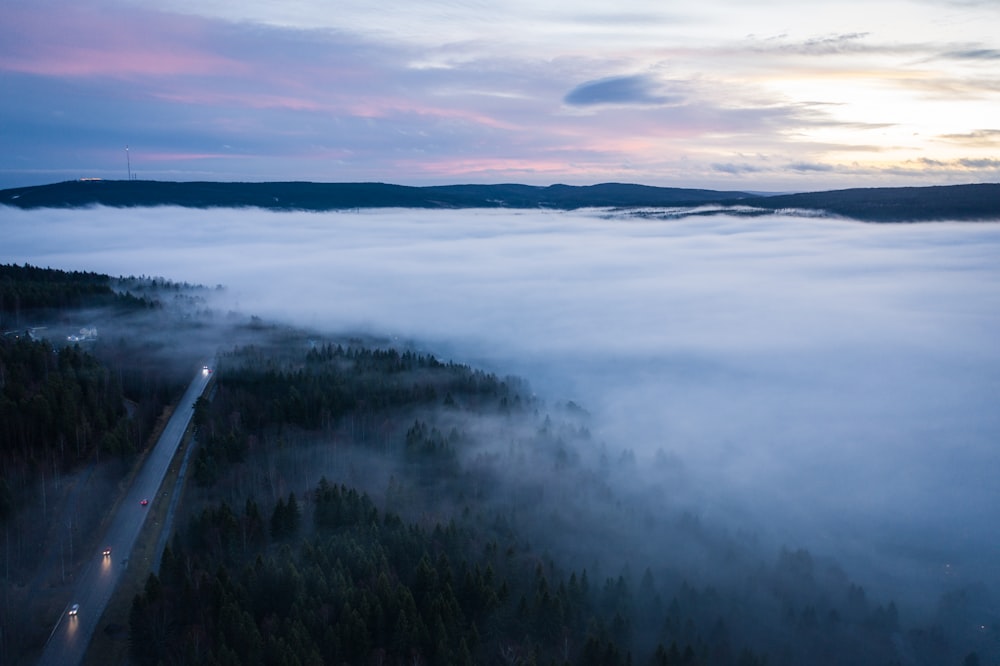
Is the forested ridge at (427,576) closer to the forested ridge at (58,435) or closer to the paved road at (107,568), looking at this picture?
the paved road at (107,568)

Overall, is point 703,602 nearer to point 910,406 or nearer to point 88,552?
point 88,552

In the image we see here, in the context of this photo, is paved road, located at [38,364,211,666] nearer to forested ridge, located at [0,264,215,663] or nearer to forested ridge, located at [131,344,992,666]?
forested ridge, located at [0,264,215,663]

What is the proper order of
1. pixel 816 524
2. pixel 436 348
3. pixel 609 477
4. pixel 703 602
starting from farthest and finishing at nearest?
pixel 436 348 < pixel 816 524 < pixel 609 477 < pixel 703 602

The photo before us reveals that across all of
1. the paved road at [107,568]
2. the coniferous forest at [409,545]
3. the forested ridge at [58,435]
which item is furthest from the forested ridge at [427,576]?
the forested ridge at [58,435]

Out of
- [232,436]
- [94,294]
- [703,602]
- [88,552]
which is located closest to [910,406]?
[703,602]

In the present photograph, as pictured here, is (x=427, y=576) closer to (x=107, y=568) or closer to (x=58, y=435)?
(x=107, y=568)
